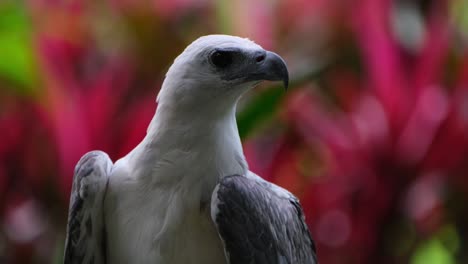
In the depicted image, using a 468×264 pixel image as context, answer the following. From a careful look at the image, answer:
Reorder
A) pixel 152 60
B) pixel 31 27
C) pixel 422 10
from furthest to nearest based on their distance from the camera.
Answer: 1. pixel 422 10
2. pixel 152 60
3. pixel 31 27

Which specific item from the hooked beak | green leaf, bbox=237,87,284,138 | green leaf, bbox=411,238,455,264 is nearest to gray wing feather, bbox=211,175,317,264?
the hooked beak

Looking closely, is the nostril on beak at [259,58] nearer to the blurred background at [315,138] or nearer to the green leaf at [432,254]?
the blurred background at [315,138]

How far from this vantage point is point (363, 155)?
2020mm

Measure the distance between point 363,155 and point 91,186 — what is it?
0.86 m

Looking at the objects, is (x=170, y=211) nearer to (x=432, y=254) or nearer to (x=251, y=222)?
(x=251, y=222)

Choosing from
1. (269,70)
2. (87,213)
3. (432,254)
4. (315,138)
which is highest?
(269,70)

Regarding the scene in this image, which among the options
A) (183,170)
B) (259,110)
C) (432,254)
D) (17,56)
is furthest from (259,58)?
(432,254)

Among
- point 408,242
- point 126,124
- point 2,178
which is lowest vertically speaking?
point 408,242

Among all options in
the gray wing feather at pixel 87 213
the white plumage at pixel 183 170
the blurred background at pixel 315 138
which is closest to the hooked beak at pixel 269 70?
the white plumage at pixel 183 170

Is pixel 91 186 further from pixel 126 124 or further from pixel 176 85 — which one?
pixel 126 124

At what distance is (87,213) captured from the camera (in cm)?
131

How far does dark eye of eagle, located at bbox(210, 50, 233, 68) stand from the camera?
50.0 inches

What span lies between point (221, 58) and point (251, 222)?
0.74ft

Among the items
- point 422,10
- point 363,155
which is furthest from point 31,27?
point 422,10
